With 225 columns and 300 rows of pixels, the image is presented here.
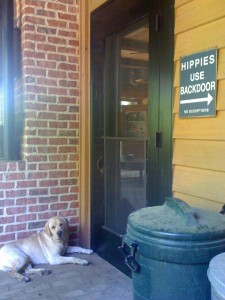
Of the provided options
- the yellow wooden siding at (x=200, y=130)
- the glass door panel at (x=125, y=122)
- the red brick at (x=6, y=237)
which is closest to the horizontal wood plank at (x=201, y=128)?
the yellow wooden siding at (x=200, y=130)

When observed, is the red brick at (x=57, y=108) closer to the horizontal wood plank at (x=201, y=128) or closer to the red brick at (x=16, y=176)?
the red brick at (x=16, y=176)

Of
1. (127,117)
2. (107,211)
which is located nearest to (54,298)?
(107,211)

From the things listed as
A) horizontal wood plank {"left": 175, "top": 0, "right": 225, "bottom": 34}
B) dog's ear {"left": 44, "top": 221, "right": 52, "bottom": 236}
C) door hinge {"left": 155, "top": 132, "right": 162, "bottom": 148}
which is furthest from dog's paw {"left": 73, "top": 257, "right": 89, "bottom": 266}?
horizontal wood plank {"left": 175, "top": 0, "right": 225, "bottom": 34}

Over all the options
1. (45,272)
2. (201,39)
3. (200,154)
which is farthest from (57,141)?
(201,39)

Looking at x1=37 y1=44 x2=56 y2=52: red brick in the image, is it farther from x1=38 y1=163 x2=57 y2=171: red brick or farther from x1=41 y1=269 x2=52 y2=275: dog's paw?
x1=41 y1=269 x2=52 y2=275: dog's paw

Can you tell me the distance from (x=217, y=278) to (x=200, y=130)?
3.89 feet

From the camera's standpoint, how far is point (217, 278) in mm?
1166

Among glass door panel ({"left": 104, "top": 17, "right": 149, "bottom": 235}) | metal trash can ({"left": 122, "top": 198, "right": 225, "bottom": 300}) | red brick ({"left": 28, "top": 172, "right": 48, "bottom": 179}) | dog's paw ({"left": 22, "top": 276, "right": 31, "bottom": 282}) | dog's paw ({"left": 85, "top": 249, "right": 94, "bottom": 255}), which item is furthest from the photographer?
dog's paw ({"left": 85, "top": 249, "right": 94, "bottom": 255})

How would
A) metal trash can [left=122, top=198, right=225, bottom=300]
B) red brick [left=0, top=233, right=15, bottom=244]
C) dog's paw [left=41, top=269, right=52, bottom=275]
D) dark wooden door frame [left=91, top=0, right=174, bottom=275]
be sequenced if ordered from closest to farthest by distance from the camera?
metal trash can [left=122, top=198, right=225, bottom=300] < dark wooden door frame [left=91, top=0, right=174, bottom=275] < dog's paw [left=41, top=269, right=52, bottom=275] < red brick [left=0, top=233, right=15, bottom=244]

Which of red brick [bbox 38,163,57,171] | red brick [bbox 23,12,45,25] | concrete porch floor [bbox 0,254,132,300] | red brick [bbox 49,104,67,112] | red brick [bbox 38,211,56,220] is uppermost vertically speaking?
red brick [bbox 23,12,45,25]

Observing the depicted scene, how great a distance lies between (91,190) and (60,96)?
104 cm

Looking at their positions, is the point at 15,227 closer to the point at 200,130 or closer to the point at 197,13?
the point at 200,130

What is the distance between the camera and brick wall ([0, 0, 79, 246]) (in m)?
3.53

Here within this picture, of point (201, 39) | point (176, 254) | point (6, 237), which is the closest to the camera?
point (176, 254)
